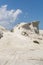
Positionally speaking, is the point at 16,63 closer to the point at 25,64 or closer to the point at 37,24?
the point at 25,64

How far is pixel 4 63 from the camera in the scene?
7223mm

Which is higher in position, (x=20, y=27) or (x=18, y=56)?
(x=20, y=27)

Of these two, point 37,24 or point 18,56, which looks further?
point 37,24

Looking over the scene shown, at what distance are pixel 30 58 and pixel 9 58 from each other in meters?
0.90

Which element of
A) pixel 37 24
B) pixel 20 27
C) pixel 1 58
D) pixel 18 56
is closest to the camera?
pixel 1 58

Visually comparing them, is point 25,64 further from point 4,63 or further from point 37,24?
point 37,24

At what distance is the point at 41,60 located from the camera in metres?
7.80

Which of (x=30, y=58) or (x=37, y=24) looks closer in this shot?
(x=30, y=58)

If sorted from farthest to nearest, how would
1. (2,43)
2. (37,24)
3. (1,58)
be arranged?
(37,24) → (2,43) → (1,58)

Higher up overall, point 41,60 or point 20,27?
point 20,27

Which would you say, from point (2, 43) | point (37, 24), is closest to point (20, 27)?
point (37, 24)

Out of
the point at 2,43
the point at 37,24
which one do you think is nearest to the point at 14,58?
the point at 2,43

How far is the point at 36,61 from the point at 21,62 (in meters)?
0.67

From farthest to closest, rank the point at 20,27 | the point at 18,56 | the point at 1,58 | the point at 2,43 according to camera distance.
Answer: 1. the point at 20,27
2. the point at 2,43
3. the point at 18,56
4. the point at 1,58
